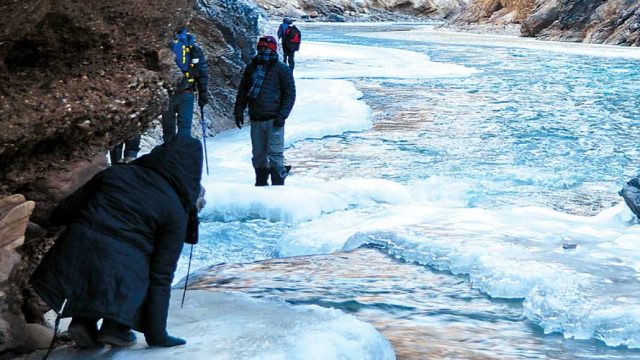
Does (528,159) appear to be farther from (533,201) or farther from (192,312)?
(192,312)

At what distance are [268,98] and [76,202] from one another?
556 cm

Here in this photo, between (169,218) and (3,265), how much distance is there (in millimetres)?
776

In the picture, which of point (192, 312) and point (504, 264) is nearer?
point (192, 312)

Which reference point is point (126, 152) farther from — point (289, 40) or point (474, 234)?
point (289, 40)

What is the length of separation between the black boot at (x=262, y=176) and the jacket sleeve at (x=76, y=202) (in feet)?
19.4

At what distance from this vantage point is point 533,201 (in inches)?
396

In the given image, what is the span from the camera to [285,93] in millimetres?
9375

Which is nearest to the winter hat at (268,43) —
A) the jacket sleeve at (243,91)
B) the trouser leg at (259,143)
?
the jacket sleeve at (243,91)

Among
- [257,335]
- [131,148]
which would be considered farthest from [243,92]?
[257,335]

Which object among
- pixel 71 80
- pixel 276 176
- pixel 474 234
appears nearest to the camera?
pixel 71 80

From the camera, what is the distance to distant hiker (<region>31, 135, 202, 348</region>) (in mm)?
3689

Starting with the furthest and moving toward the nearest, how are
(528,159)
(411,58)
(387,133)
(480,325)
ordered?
(411,58) < (387,133) < (528,159) < (480,325)

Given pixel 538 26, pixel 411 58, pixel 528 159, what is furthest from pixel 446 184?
pixel 538 26

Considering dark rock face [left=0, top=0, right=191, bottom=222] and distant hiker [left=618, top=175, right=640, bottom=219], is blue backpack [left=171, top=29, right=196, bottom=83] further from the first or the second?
distant hiker [left=618, top=175, right=640, bottom=219]
